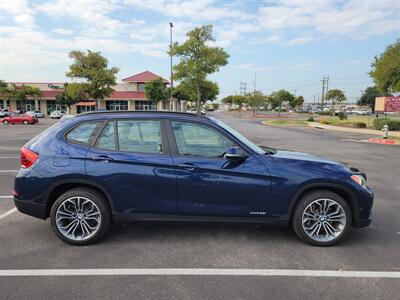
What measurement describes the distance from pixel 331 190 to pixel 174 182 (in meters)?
2.00

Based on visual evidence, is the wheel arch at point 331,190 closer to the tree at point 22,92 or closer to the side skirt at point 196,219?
the side skirt at point 196,219

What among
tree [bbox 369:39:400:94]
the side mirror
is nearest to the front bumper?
the side mirror

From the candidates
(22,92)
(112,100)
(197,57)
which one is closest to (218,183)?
(197,57)

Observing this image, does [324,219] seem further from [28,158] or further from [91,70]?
[91,70]

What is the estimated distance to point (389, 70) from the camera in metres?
26.1

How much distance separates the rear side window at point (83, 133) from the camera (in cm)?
416

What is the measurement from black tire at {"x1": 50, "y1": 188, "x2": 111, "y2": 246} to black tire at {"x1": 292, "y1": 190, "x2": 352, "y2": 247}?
240 centimetres

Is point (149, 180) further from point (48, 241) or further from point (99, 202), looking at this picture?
point (48, 241)

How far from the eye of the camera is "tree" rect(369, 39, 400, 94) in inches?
1018

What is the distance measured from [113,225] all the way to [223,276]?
214 cm

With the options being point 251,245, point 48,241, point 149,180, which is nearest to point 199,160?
point 149,180

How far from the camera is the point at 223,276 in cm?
337

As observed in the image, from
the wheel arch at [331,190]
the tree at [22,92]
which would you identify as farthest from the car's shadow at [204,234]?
the tree at [22,92]

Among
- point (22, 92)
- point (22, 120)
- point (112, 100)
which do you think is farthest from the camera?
point (112, 100)
